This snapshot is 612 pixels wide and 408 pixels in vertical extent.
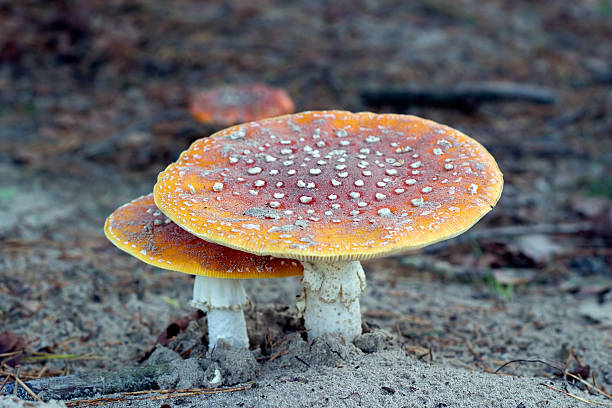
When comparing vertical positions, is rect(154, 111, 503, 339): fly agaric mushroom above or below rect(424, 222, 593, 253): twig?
above

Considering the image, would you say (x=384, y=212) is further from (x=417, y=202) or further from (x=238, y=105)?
(x=238, y=105)

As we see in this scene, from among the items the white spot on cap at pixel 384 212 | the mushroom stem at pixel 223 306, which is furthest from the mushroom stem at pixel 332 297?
the white spot on cap at pixel 384 212

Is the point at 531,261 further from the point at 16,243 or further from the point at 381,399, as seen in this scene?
the point at 16,243

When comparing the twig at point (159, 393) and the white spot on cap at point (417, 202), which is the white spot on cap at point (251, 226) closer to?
the white spot on cap at point (417, 202)

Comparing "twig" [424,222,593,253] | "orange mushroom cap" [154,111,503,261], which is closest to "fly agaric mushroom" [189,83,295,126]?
"twig" [424,222,593,253]

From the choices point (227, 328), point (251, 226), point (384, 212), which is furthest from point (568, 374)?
point (251, 226)

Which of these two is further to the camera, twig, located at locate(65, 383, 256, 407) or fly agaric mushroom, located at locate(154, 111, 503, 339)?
twig, located at locate(65, 383, 256, 407)

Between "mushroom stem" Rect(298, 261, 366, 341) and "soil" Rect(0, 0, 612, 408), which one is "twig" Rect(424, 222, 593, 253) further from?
"mushroom stem" Rect(298, 261, 366, 341)
